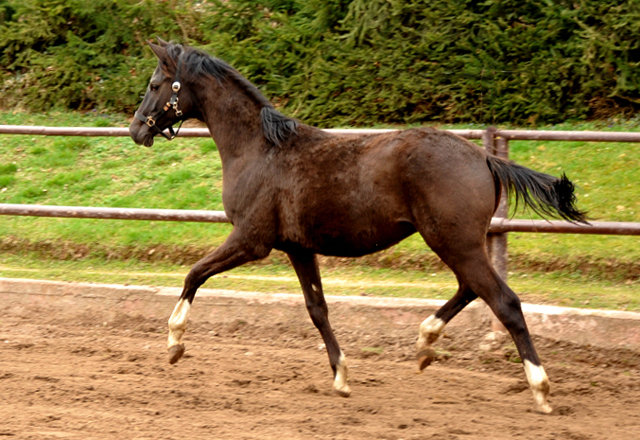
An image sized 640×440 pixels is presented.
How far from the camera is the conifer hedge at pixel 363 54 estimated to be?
357 inches

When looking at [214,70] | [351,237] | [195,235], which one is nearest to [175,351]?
[351,237]

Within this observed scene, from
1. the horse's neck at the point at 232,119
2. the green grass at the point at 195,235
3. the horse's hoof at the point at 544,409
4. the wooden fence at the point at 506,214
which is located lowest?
the green grass at the point at 195,235

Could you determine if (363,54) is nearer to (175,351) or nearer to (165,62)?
(165,62)

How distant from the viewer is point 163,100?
198 inches

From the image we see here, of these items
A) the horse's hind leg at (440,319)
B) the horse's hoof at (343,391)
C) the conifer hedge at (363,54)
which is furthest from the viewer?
the conifer hedge at (363,54)

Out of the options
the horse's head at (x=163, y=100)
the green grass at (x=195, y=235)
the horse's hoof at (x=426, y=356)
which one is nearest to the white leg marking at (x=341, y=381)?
the horse's hoof at (x=426, y=356)

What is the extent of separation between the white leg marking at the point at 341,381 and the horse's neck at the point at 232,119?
1509 millimetres

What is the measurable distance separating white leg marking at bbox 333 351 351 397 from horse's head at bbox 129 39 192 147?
1981 millimetres

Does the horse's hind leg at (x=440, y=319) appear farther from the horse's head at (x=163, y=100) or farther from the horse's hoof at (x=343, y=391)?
the horse's head at (x=163, y=100)

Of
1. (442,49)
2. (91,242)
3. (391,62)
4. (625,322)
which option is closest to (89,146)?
(91,242)

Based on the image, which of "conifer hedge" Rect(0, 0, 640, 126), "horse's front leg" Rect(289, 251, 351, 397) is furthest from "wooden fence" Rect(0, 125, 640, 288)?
"conifer hedge" Rect(0, 0, 640, 126)

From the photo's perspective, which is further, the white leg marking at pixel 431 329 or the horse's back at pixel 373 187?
the white leg marking at pixel 431 329

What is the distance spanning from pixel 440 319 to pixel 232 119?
6.26ft

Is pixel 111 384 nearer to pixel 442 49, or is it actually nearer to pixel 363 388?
pixel 363 388
